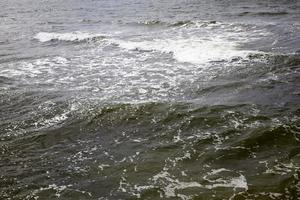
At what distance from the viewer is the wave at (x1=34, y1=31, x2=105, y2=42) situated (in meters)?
19.8

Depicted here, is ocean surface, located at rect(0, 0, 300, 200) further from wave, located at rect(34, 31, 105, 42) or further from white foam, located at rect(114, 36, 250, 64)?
wave, located at rect(34, 31, 105, 42)

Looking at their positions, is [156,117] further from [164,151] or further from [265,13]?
[265,13]

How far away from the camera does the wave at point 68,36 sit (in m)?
19.8

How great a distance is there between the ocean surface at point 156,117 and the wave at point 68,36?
143 centimetres

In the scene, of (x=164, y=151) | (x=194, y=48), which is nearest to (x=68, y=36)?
(x=194, y=48)

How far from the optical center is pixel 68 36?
69.1 feet

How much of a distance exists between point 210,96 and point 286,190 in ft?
14.3

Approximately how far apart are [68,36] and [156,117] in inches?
554

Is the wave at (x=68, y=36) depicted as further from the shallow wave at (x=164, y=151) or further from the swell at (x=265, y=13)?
the shallow wave at (x=164, y=151)

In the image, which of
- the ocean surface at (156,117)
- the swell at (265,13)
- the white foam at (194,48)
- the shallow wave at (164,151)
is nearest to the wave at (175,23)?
the ocean surface at (156,117)

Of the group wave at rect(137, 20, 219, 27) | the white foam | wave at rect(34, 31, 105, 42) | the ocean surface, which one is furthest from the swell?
wave at rect(34, 31, 105, 42)

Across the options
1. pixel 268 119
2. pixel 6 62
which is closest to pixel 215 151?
pixel 268 119

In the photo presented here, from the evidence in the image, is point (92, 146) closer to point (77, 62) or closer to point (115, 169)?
point (115, 169)

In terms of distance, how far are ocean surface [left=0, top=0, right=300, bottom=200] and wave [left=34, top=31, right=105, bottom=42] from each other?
143 centimetres
